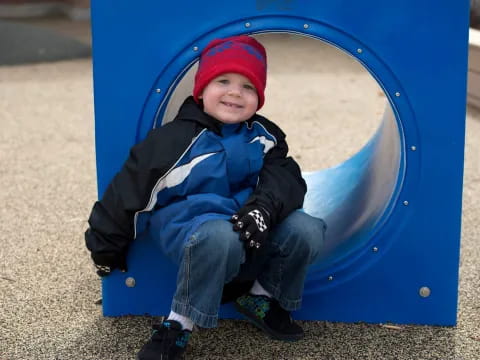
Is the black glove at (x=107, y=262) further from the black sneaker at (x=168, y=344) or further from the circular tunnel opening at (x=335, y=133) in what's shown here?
the circular tunnel opening at (x=335, y=133)

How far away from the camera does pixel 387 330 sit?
194 centimetres

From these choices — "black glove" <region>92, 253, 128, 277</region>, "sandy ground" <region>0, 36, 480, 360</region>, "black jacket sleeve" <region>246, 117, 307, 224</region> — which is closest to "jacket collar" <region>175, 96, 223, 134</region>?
"black jacket sleeve" <region>246, 117, 307, 224</region>

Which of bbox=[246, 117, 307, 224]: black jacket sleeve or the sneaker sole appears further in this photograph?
the sneaker sole

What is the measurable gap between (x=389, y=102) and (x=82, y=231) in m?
1.20

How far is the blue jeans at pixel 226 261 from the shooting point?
1654mm

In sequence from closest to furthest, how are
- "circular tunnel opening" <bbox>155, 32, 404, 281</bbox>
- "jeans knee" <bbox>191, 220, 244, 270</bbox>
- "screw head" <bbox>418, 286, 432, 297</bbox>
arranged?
"jeans knee" <bbox>191, 220, 244, 270</bbox>
"screw head" <bbox>418, 286, 432, 297</bbox>
"circular tunnel opening" <bbox>155, 32, 404, 281</bbox>

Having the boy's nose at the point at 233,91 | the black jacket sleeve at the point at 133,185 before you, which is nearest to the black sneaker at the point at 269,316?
the black jacket sleeve at the point at 133,185

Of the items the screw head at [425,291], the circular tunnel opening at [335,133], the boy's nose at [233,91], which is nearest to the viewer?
the boy's nose at [233,91]

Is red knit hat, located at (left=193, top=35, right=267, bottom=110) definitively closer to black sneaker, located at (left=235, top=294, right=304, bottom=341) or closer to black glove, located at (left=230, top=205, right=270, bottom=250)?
black glove, located at (left=230, top=205, right=270, bottom=250)

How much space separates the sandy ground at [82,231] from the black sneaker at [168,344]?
0.06 m

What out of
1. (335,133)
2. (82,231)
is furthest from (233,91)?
(335,133)

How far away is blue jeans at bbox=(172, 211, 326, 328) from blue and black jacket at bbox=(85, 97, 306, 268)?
4cm

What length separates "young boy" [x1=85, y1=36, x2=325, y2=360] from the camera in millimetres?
1680

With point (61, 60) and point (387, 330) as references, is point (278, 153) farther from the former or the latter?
point (61, 60)
